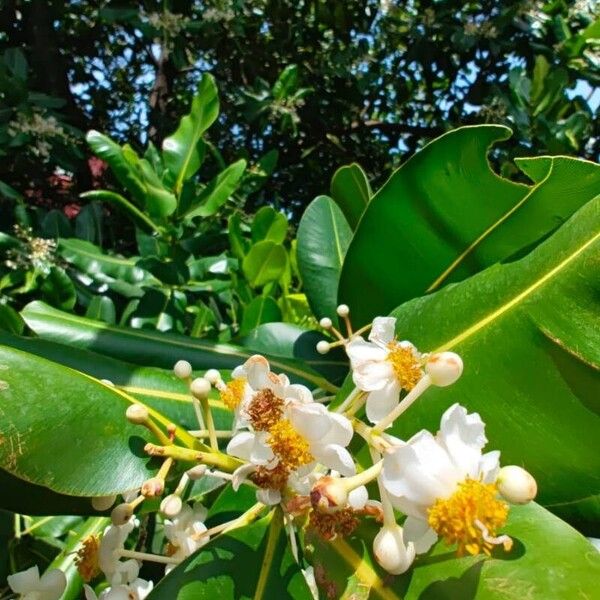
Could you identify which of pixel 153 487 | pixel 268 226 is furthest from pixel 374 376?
pixel 268 226

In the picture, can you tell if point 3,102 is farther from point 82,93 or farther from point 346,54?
point 346,54

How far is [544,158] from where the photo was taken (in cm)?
79

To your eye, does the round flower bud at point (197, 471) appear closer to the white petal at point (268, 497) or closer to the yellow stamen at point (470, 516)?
the white petal at point (268, 497)

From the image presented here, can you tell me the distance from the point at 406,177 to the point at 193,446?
46cm

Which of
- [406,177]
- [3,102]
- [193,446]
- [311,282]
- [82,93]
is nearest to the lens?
[193,446]

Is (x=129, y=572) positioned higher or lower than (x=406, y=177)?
lower

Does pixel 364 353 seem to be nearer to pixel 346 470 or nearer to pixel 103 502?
pixel 346 470

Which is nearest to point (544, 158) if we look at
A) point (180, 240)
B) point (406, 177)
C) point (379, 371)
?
point (406, 177)

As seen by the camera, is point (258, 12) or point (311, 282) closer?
point (311, 282)

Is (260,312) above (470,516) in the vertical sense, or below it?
below

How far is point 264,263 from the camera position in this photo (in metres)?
1.51

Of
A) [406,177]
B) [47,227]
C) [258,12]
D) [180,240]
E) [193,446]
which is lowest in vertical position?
[47,227]

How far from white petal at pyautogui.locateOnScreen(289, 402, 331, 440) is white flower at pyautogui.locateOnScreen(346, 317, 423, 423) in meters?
0.09

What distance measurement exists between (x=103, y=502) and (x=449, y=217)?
1.78 ft
